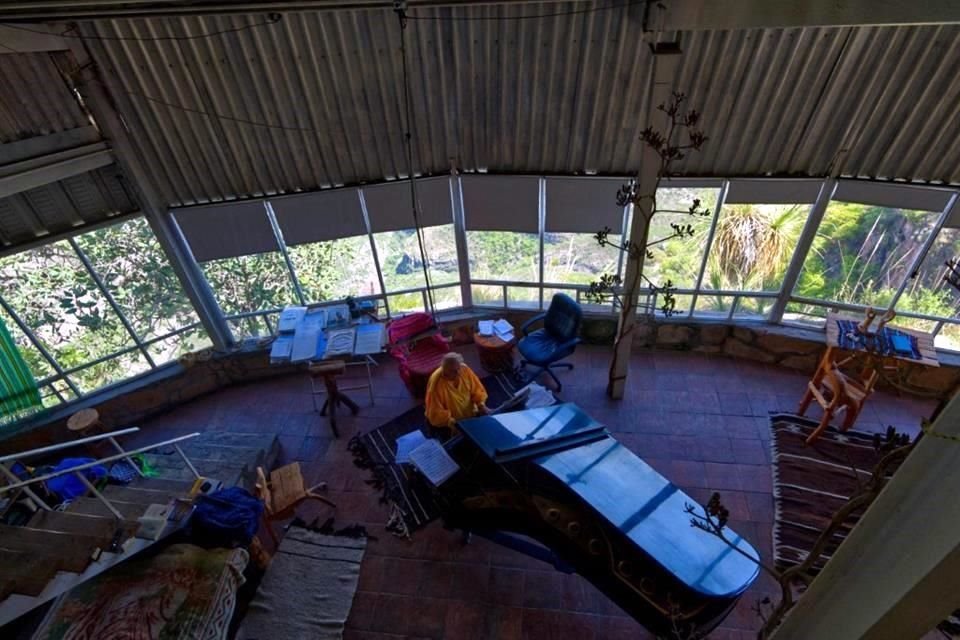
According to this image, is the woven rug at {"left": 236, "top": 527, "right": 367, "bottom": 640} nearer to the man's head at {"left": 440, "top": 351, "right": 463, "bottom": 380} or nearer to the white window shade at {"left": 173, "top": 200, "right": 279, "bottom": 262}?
the man's head at {"left": 440, "top": 351, "right": 463, "bottom": 380}

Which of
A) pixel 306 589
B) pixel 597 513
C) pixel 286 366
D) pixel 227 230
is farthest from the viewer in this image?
pixel 286 366

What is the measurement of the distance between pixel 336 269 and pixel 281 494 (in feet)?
9.34

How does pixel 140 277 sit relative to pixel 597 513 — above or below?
above

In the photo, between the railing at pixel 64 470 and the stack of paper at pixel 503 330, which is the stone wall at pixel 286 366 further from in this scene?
the railing at pixel 64 470

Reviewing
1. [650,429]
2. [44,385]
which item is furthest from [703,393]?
[44,385]

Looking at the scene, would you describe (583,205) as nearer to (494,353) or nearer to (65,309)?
(494,353)

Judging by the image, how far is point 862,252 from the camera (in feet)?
19.0

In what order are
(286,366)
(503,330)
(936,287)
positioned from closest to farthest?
(936,287), (503,330), (286,366)

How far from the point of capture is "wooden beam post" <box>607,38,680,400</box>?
13.7 ft

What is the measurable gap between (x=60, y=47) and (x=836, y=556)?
616 cm

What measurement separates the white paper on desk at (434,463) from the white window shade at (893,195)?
4772mm

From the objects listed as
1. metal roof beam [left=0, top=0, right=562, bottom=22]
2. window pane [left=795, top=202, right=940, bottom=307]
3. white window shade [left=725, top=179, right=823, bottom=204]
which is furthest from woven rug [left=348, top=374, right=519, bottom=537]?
metal roof beam [left=0, top=0, right=562, bottom=22]

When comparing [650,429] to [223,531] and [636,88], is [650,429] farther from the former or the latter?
[223,531]

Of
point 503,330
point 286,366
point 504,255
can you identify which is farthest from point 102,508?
point 504,255
